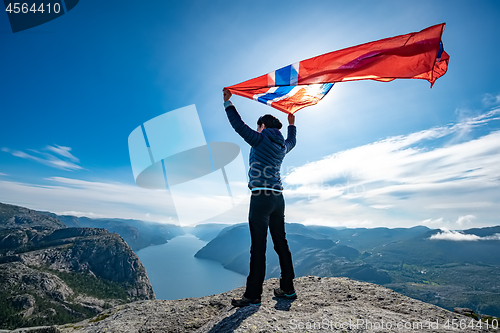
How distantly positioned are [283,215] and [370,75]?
12.5ft

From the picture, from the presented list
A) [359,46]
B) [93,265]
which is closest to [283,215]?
[359,46]

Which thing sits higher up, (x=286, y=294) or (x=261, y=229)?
(x=261, y=229)

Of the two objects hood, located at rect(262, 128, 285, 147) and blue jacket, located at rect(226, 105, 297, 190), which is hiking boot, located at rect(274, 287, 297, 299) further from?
hood, located at rect(262, 128, 285, 147)

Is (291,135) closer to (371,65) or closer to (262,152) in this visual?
(262,152)

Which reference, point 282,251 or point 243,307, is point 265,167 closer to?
point 282,251

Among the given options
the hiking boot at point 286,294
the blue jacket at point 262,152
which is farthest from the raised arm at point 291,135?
the hiking boot at point 286,294

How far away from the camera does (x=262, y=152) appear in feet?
14.8

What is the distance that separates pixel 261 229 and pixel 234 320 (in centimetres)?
151

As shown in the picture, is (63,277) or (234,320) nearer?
(234,320)

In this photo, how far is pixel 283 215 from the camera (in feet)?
15.5

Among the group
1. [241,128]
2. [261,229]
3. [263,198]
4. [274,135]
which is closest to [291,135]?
[274,135]

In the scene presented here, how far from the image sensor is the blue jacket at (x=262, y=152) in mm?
4312

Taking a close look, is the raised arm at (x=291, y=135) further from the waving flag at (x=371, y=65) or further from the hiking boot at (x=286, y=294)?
the hiking boot at (x=286, y=294)

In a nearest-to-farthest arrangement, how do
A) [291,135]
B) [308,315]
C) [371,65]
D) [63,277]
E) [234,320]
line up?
1. [234,320]
2. [308,315]
3. [371,65]
4. [291,135]
5. [63,277]
